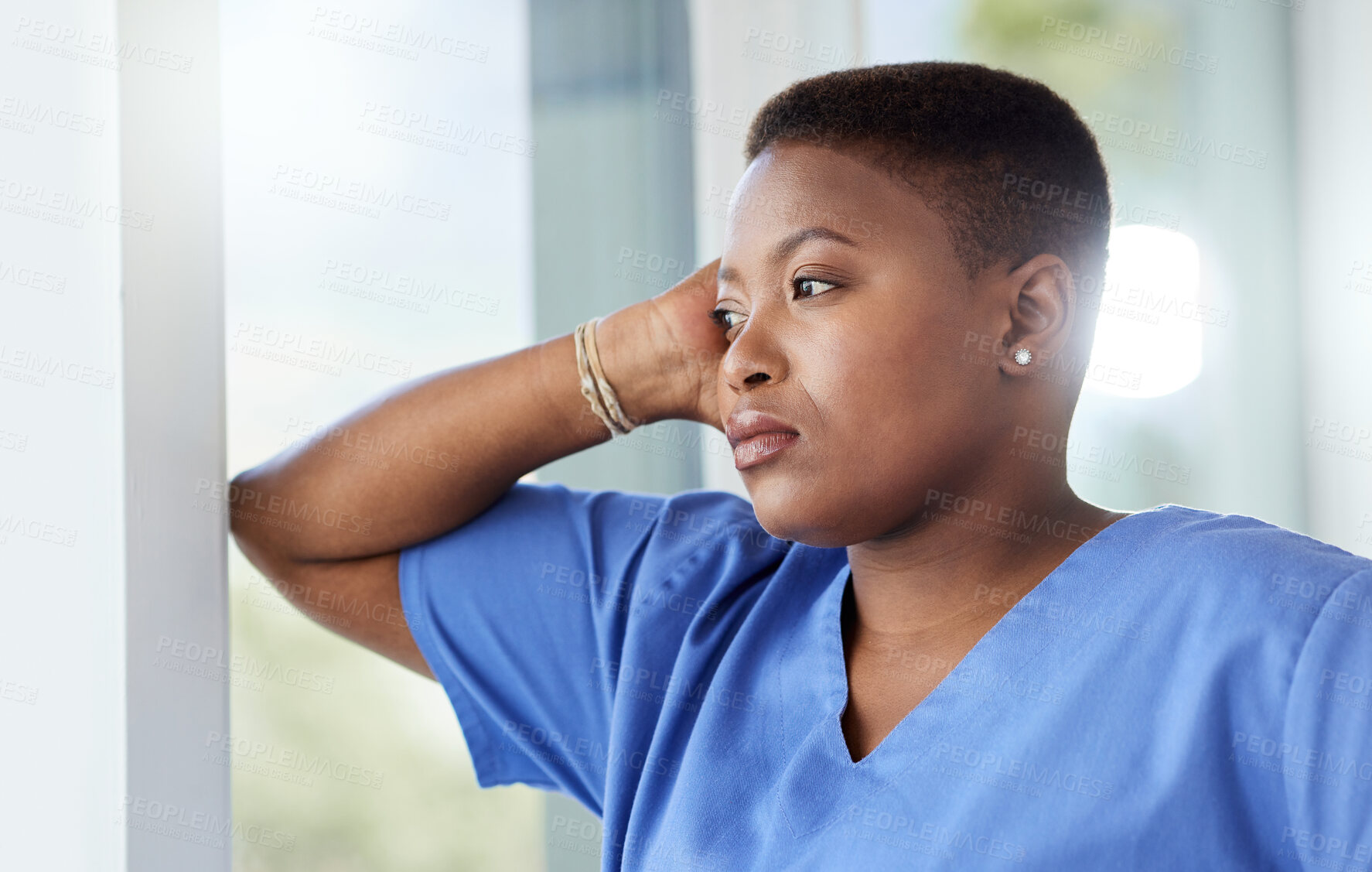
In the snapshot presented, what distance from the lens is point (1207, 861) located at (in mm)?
621

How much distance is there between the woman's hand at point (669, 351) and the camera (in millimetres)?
958

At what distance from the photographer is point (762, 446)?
77 centimetres

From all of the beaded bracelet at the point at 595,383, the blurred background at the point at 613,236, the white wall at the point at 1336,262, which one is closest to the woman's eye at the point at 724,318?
the beaded bracelet at the point at 595,383

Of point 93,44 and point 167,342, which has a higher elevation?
point 93,44

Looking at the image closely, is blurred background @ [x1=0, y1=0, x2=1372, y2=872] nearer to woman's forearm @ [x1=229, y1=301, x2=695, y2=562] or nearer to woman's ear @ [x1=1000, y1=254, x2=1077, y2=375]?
woman's forearm @ [x1=229, y1=301, x2=695, y2=562]

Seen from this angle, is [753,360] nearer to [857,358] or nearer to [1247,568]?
[857,358]

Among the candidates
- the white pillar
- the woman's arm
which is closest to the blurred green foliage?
the woman's arm

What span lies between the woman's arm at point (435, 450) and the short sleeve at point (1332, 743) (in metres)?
0.51

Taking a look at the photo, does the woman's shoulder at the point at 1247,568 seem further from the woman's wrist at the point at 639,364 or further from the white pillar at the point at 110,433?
the white pillar at the point at 110,433

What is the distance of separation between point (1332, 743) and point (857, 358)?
1.19ft

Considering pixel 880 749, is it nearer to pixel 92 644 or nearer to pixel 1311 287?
pixel 92 644

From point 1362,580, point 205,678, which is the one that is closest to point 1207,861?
point 1362,580

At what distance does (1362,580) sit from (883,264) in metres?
0.36

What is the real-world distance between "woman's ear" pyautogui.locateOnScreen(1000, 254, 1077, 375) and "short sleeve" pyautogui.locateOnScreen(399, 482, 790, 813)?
0.28m
